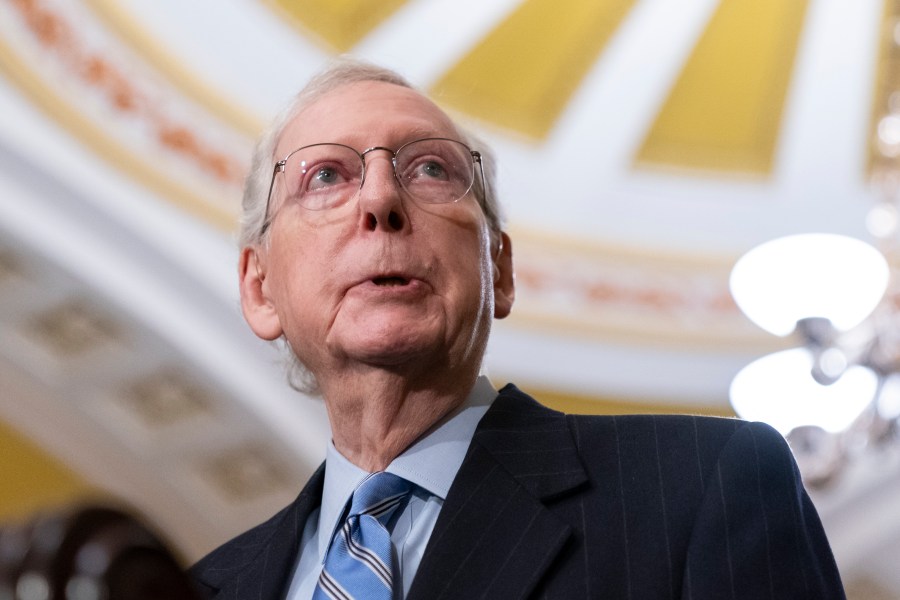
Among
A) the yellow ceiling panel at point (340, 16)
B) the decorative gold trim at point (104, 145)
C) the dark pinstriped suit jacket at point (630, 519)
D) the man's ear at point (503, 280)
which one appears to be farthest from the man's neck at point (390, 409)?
the yellow ceiling panel at point (340, 16)

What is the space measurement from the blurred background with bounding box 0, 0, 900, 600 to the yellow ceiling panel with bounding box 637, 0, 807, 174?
Result: 0.04ft

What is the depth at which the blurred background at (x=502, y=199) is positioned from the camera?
5.73 m

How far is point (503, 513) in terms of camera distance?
63.4 inches

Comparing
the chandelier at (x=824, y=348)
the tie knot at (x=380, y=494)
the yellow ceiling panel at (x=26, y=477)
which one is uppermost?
the chandelier at (x=824, y=348)

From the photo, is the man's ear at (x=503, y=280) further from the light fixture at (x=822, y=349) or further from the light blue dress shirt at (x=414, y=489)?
the light fixture at (x=822, y=349)

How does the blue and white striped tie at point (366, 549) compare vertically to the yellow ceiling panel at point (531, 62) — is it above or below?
below

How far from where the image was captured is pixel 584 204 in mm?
7234

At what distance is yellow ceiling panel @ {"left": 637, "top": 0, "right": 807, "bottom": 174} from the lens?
6.99 meters

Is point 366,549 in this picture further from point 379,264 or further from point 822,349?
point 822,349

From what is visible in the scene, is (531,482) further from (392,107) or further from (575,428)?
(392,107)

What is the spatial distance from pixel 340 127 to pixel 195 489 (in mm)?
5001

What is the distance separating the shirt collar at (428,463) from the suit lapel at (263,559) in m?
0.04

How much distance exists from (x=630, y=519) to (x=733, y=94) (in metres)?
5.93

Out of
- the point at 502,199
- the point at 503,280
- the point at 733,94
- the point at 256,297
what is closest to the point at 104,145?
the point at 502,199
